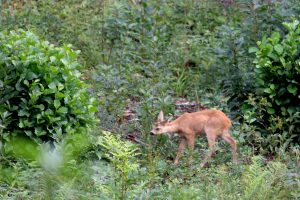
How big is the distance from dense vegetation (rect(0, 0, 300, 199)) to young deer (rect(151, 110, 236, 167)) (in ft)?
0.47

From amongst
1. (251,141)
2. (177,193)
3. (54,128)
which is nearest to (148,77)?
(251,141)

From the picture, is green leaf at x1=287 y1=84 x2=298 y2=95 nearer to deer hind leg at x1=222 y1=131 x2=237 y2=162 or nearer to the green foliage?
deer hind leg at x1=222 y1=131 x2=237 y2=162

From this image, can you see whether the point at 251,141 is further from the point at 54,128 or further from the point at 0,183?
the point at 0,183

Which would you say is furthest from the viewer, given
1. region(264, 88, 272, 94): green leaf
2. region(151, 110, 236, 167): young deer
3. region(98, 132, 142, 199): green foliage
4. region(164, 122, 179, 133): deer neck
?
region(264, 88, 272, 94): green leaf

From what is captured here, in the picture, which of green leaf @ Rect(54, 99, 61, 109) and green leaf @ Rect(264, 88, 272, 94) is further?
green leaf @ Rect(264, 88, 272, 94)

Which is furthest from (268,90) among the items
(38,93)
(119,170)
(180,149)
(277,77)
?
(119,170)

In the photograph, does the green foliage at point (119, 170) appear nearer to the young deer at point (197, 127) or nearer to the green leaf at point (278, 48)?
the young deer at point (197, 127)

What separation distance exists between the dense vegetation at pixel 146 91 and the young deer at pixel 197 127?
0.14m

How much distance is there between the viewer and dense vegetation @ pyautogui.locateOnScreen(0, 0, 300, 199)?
624cm

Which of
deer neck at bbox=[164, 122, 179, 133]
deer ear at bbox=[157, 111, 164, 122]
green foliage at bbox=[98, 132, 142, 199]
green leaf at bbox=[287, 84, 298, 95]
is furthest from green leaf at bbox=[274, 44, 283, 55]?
green foliage at bbox=[98, 132, 142, 199]

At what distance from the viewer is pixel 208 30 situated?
14.1 m

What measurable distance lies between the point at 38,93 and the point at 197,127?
2.11 m

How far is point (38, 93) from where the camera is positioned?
8.16 m

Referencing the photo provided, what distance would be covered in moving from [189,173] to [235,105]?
3.00 metres
